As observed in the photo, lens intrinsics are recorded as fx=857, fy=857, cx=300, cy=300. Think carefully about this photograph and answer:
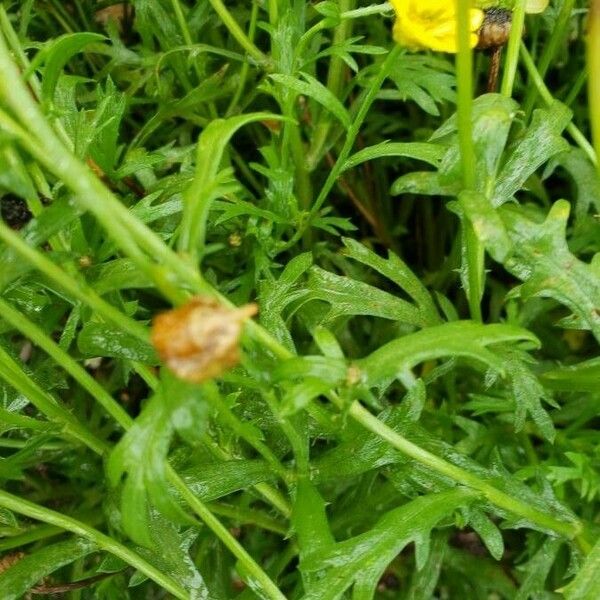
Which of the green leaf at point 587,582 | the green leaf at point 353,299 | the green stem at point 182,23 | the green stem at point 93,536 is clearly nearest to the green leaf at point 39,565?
the green stem at point 93,536

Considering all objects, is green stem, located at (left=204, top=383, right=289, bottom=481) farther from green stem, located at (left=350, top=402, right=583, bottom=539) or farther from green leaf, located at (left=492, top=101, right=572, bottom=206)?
green leaf, located at (left=492, top=101, right=572, bottom=206)

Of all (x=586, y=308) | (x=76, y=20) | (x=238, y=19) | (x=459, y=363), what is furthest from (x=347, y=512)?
(x=76, y=20)

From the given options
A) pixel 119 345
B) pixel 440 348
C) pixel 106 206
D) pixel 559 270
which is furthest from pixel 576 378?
pixel 106 206

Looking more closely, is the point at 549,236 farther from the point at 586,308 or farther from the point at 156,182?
the point at 156,182

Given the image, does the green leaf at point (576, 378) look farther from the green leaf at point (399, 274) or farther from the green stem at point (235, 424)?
the green stem at point (235, 424)

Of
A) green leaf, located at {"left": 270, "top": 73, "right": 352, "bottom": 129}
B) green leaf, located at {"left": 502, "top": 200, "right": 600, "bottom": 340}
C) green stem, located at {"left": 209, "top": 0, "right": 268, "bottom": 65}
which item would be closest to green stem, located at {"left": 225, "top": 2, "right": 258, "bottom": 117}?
green stem, located at {"left": 209, "top": 0, "right": 268, "bottom": 65}

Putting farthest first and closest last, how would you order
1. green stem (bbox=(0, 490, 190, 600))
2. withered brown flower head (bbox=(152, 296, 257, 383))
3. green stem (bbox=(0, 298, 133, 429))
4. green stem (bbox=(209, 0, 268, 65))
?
green stem (bbox=(209, 0, 268, 65)) < green stem (bbox=(0, 490, 190, 600)) < green stem (bbox=(0, 298, 133, 429)) < withered brown flower head (bbox=(152, 296, 257, 383))
